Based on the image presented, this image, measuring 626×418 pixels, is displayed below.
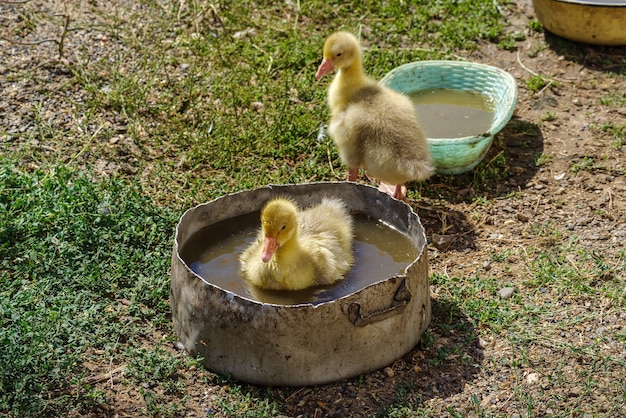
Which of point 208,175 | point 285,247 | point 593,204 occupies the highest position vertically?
point 285,247

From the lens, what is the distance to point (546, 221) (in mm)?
6086

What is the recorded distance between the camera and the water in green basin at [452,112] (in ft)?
22.6

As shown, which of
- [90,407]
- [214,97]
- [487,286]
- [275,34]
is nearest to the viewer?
[90,407]

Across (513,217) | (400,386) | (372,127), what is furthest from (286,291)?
(513,217)

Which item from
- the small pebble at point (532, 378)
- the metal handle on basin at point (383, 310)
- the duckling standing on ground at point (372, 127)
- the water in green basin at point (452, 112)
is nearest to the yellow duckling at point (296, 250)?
the metal handle on basin at point (383, 310)

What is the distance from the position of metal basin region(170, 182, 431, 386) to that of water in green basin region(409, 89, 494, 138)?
7.35ft

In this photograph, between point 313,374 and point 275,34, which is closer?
point 313,374

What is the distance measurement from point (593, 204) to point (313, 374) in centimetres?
277

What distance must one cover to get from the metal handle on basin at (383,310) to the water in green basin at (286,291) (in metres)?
0.48

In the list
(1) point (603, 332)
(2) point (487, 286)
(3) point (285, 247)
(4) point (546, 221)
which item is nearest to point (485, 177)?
(4) point (546, 221)

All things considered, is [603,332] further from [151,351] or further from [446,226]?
[151,351]

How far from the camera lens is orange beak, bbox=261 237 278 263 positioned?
15.4 ft

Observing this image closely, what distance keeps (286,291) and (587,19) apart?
4371 millimetres

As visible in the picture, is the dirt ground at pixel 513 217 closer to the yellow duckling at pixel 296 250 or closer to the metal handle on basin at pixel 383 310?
the metal handle on basin at pixel 383 310
